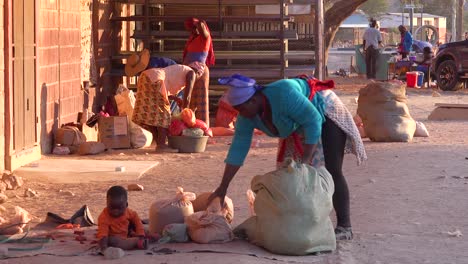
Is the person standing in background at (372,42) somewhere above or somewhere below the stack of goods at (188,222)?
above

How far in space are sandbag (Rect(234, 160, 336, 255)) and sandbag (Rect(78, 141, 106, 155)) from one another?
21.5ft

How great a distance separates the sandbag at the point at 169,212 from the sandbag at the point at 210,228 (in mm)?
289

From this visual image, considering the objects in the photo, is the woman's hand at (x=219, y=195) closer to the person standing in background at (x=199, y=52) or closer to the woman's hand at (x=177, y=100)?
the woman's hand at (x=177, y=100)

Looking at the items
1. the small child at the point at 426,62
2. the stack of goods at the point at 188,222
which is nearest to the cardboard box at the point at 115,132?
the stack of goods at the point at 188,222

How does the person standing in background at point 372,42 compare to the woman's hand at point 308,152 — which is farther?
the person standing in background at point 372,42

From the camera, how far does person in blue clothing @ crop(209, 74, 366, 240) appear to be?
7180 millimetres

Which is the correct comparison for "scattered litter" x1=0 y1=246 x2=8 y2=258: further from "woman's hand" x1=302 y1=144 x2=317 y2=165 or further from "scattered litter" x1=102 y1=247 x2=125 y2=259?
"woman's hand" x1=302 y1=144 x2=317 y2=165

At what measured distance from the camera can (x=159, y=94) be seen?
14047 millimetres

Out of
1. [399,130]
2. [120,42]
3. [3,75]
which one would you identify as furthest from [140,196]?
[120,42]

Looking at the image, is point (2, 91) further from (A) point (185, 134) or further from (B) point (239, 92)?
(B) point (239, 92)

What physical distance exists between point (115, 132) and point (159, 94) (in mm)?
902

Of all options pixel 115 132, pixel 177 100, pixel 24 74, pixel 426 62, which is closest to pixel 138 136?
pixel 115 132

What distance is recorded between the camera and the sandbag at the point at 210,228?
7645 millimetres

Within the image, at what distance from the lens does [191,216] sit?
7.73 meters
